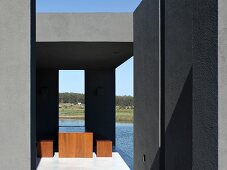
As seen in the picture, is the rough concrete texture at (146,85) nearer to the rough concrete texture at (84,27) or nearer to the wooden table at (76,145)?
the rough concrete texture at (84,27)

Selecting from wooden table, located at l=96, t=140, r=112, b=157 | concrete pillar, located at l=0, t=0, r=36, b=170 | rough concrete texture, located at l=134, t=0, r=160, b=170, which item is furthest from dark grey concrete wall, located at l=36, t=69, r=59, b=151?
concrete pillar, located at l=0, t=0, r=36, b=170

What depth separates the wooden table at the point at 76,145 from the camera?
1154cm

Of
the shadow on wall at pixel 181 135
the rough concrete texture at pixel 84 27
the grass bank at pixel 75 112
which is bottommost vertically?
the grass bank at pixel 75 112

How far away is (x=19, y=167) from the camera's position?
4254 millimetres

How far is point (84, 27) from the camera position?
26.5ft

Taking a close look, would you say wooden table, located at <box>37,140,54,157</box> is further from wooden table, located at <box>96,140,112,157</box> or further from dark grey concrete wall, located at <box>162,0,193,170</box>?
dark grey concrete wall, located at <box>162,0,193,170</box>

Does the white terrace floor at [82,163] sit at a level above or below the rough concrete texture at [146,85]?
below

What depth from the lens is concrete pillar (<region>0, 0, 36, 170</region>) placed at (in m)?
4.24

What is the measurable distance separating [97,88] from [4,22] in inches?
424

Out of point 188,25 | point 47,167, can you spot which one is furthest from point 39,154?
point 188,25

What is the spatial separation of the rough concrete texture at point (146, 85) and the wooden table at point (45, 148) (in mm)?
4495
